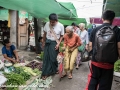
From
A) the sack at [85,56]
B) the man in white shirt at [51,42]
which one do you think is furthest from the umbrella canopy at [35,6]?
the sack at [85,56]

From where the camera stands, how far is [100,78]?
3709 millimetres

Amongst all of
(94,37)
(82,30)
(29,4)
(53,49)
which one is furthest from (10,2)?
(82,30)

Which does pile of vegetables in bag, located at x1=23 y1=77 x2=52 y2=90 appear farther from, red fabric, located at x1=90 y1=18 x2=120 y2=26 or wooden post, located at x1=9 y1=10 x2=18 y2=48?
wooden post, located at x1=9 y1=10 x2=18 y2=48

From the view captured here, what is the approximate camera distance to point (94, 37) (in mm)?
3627

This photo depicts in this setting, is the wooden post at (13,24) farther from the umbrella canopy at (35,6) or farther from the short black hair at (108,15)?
the short black hair at (108,15)

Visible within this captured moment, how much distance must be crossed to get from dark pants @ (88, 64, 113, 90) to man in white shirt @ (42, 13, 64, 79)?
7.00 feet

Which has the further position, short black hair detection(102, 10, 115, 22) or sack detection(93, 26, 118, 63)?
short black hair detection(102, 10, 115, 22)

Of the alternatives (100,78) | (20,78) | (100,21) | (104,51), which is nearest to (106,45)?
(104,51)

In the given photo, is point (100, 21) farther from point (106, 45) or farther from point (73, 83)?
point (106, 45)

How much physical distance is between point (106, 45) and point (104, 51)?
0.37 feet

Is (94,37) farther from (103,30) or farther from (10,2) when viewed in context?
(10,2)

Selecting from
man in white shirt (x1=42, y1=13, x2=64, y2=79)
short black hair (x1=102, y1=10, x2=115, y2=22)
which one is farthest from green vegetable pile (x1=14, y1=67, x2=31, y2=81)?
short black hair (x1=102, y1=10, x2=115, y2=22)

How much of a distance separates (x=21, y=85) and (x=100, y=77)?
7.63 feet

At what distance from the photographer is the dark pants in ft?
11.9
